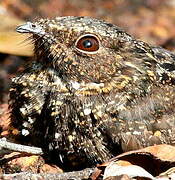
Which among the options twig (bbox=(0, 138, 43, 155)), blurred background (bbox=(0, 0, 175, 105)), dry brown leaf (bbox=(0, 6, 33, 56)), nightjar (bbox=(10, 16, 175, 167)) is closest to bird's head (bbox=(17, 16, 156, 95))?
nightjar (bbox=(10, 16, 175, 167))

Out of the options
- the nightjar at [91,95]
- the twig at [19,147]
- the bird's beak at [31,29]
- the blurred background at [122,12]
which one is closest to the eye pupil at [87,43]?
the nightjar at [91,95]

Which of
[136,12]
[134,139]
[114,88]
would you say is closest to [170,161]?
[134,139]

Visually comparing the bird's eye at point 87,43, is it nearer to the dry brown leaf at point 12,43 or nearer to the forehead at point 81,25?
the forehead at point 81,25

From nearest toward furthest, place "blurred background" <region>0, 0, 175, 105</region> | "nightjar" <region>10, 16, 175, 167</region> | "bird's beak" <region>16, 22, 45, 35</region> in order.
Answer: "nightjar" <region>10, 16, 175, 167</region> < "bird's beak" <region>16, 22, 45, 35</region> < "blurred background" <region>0, 0, 175, 105</region>

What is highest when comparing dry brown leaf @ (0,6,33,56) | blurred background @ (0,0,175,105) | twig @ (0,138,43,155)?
blurred background @ (0,0,175,105)

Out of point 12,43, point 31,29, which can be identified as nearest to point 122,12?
point 12,43

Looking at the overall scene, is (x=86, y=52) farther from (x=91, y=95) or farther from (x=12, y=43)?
(x=12, y=43)

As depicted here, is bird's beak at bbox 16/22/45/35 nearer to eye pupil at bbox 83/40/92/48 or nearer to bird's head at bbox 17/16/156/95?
bird's head at bbox 17/16/156/95
